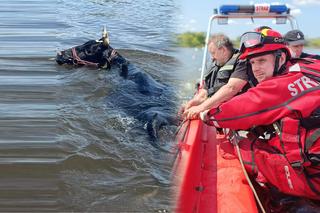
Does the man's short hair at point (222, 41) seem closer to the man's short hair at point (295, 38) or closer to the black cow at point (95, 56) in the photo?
the man's short hair at point (295, 38)

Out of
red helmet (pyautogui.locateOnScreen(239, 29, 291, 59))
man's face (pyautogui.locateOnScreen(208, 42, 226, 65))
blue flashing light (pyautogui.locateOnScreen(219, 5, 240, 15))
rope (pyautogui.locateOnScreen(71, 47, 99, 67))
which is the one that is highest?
blue flashing light (pyautogui.locateOnScreen(219, 5, 240, 15))

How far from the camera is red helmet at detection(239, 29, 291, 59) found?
2.79 metres

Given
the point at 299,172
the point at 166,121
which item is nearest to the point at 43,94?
the point at 166,121

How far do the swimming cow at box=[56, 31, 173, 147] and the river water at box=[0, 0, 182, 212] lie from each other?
0.06 m

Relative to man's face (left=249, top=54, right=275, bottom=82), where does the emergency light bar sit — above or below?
above

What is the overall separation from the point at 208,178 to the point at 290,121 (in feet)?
2.17

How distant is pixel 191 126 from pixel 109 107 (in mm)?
2554

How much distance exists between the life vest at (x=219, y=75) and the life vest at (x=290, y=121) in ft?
3.94

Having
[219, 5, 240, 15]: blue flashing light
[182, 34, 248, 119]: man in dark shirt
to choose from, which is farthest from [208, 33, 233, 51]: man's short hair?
[219, 5, 240, 15]: blue flashing light

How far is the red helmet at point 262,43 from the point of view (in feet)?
9.15

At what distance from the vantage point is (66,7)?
45.0ft

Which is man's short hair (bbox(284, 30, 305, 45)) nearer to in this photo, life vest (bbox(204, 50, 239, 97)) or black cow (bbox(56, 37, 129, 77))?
life vest (bbox(204, 50, 239, 97))

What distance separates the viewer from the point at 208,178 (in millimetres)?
2879

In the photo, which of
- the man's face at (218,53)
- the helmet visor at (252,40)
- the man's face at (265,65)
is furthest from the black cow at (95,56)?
the man's face at (265,65)
